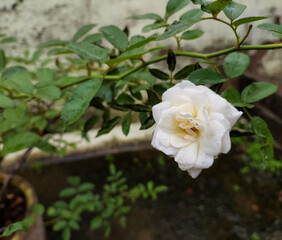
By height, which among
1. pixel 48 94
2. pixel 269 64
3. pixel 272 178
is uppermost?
pixel 48 94

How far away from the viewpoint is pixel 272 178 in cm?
178

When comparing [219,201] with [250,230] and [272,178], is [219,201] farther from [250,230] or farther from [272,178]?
[272,178]

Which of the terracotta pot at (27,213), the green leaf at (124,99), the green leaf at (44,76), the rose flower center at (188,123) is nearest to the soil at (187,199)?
the terracotta pot at (27,213)

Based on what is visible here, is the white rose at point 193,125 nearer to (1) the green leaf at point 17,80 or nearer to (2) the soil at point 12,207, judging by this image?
(1) the green leaf at point 17,80

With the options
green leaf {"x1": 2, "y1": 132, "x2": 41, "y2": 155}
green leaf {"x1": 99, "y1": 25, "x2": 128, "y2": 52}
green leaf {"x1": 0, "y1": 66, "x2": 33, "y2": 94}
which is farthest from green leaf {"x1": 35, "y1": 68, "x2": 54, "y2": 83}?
green leaf {"x1": 99, "y1": 25, "x2": 128, "y2": 52}

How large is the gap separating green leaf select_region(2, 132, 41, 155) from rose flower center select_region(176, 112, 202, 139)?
1.64 ft

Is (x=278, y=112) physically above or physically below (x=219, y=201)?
above

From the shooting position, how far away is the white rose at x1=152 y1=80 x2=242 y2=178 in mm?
439

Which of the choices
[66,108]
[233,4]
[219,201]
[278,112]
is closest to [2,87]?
[66,108]

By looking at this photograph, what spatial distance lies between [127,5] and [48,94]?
3.81ft

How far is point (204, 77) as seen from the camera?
0.57 meters

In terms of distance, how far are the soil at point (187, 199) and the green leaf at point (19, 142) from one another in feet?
2.82

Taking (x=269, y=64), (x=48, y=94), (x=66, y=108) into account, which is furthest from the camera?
(x=269, y=64)

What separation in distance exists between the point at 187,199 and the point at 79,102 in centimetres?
139
